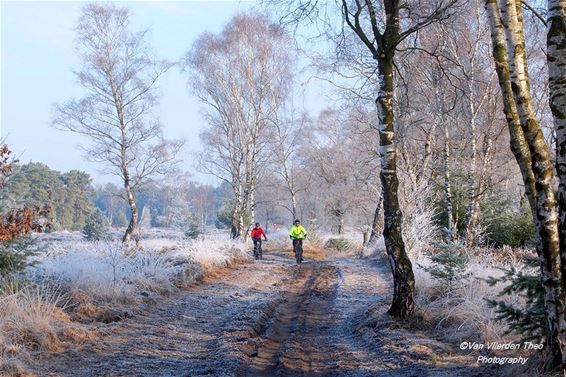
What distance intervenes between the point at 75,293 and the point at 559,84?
7.88 m

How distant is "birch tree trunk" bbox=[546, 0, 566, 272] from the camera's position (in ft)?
13.6

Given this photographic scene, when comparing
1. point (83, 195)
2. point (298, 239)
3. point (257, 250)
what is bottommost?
point (257, 250)

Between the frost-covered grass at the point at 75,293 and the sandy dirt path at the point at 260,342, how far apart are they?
1.18 ft

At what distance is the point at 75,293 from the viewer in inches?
354

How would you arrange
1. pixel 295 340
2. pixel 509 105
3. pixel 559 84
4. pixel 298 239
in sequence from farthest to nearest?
pixel 298 239, pixel 295 340, pixel 509 105, pixel 559 84

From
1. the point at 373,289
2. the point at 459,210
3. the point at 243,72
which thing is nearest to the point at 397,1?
the point at 373,289

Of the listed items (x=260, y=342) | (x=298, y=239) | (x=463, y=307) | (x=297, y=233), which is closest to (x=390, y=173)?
(x=463, y=307)

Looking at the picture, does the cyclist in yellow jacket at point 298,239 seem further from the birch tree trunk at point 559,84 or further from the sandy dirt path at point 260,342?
the birch tree trunk at point 559,84

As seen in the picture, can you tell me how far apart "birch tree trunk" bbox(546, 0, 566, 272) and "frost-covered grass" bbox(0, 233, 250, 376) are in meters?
5.44

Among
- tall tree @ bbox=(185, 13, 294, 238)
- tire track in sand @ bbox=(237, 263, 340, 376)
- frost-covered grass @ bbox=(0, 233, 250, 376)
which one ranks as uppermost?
tall tree @ bbox=(185, 13, 294, 238)

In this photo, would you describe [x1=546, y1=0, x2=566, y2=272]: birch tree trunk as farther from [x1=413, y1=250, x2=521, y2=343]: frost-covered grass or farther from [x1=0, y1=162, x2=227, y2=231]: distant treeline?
[x1=0, y1=162, x2=227, y2=231]: distant treeline

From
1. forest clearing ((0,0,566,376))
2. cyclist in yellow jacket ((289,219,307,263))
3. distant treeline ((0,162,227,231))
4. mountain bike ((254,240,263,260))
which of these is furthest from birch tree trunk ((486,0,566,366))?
mountain bike ((254,240,263,260))

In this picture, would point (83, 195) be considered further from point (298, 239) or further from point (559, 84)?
point (559, 84)

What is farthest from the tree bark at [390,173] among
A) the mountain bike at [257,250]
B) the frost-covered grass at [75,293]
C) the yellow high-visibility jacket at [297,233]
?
the mountain bike at [257,250]
